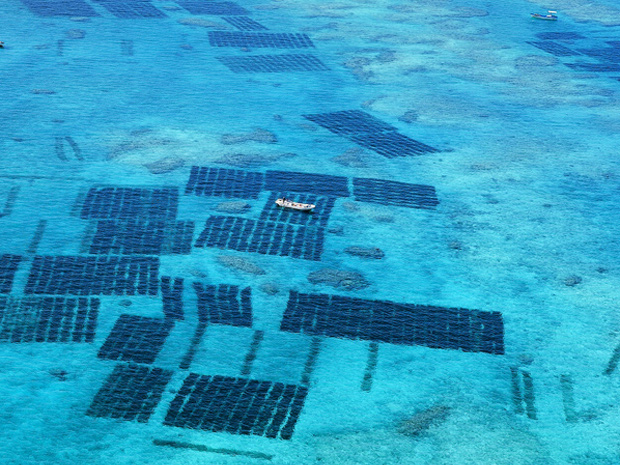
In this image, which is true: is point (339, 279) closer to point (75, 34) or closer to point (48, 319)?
point (48, 319)

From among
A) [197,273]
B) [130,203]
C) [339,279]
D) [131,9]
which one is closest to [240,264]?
[197,273]

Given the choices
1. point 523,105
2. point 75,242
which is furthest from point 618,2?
point 75,242

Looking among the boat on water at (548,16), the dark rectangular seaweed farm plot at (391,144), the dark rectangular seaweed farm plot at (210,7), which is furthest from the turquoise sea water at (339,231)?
the boat on water at (548,16)

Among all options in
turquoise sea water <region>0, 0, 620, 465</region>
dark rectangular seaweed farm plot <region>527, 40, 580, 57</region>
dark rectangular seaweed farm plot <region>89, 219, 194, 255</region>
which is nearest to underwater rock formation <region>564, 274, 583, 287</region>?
turquoise sea water <region>0, 0, 620, 465</region>

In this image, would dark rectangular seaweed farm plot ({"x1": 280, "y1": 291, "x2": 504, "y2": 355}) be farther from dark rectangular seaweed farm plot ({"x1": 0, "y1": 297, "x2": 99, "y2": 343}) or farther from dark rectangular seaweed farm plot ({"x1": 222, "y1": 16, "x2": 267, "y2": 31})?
dark rectangular seaweed farm plot ({"x1": 222, "y1": 16, "x2": 267, "y2": 31})

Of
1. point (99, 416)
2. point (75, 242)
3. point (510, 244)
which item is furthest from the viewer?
point (510, 244)

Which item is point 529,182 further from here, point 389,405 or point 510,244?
point 389,405
